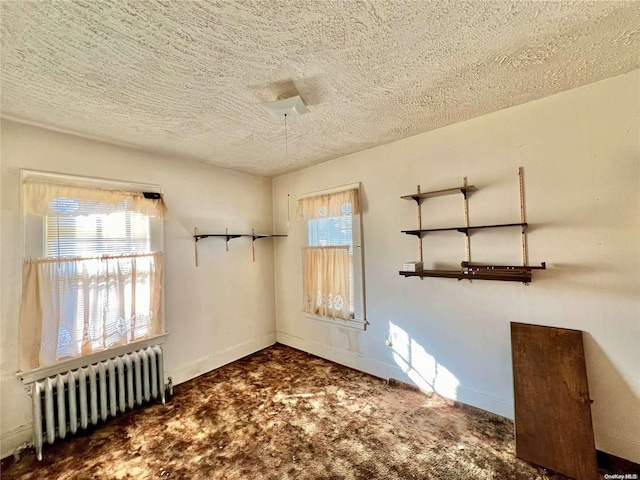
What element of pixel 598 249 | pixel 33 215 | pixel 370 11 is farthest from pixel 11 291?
pixel 598 249

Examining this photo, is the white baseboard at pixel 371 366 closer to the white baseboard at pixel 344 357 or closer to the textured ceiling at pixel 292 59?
the white baseboard at pixel 344 357

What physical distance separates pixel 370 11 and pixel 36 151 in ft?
9.31

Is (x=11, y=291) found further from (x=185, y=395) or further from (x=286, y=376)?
(x=286, y=376)

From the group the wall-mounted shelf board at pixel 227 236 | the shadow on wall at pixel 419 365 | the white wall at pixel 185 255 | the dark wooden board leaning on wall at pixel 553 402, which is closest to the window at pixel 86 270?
the white wall at pixel 185 255

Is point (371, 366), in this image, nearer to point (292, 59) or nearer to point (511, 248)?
point (511, 248)

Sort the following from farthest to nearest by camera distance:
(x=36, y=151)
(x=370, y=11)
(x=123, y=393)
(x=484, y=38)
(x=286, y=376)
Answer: (x=286, y=376) < (x=123, y=393) < (x=36, y=151) < (x=484, y=38) < (x=370, y=11)

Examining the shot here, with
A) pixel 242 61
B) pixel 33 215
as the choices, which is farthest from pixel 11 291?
pixel 242 61

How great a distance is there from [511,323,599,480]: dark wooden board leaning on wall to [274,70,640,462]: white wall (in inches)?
5.3

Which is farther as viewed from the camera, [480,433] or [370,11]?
[480,433]

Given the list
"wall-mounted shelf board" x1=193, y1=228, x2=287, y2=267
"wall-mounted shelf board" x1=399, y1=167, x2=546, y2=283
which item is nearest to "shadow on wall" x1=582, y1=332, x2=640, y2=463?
"wall-mounted shelf board" x1=399, y1=167, x2=546, y2=283

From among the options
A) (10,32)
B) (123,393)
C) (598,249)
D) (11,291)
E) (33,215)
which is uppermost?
(10,32)

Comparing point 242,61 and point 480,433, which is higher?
point 242,61

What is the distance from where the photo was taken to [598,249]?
186 centimetres

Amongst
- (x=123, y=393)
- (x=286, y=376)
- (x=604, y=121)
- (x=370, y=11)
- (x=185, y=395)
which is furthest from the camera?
(x=286, y=376)
